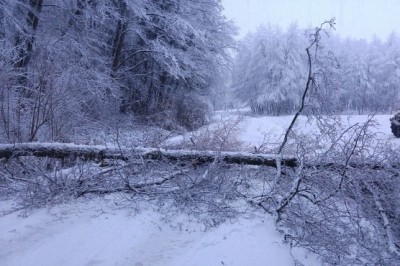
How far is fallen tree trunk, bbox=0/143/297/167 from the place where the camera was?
5.20 m

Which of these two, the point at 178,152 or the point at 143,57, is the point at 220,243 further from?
the point at 143,57

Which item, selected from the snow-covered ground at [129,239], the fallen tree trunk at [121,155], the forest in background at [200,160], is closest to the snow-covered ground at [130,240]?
the snow-covered ground at [129,239]

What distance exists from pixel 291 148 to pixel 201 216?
2504 mm

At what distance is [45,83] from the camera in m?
6.80

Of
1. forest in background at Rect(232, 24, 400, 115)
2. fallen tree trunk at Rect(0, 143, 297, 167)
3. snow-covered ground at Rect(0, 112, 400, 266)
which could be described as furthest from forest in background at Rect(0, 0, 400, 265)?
forest in background at Rect(232, 24, 400, 115)

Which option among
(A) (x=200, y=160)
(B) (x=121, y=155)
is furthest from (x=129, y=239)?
(A) (x=200, y=160)

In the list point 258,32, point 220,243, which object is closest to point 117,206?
point 220,243

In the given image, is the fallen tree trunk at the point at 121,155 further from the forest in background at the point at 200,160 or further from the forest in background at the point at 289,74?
the forest in background at the point at 289,74

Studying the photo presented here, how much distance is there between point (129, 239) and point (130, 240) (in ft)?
0.07

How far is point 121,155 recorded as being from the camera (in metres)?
5.12

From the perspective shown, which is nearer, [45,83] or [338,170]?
[338,170]

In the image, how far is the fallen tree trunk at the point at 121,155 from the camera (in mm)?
5199

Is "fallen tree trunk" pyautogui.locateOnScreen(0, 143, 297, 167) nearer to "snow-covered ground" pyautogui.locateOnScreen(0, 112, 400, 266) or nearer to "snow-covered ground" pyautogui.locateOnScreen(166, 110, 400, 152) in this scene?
"snow-covered ground" pyautogui.locateOnScreen(166, 110, 400, 152)

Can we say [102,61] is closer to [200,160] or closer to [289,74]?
[200,160]
